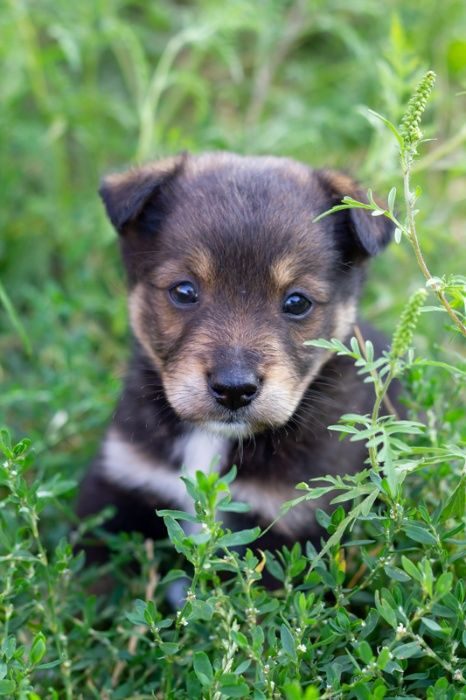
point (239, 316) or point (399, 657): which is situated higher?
point (239, 316)

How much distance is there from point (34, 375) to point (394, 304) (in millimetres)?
2128

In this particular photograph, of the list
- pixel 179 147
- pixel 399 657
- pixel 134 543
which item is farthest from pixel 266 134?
pixel 399 657

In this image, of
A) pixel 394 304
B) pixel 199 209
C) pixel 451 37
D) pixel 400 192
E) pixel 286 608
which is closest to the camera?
pixel 286 608

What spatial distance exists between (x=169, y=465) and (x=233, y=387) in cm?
79

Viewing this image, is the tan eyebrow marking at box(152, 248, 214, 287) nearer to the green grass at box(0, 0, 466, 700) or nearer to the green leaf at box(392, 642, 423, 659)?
the green grass at box(0, 0, 466, 700)

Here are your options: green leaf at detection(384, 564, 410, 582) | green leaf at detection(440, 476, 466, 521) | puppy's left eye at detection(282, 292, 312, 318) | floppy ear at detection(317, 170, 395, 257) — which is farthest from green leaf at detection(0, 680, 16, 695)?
floppy ear at detection(317, 170, 395, 257)

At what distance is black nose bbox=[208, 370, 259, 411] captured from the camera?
8.87 feet

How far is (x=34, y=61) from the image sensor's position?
5.09 m

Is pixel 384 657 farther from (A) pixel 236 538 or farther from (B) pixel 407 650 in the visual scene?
(A) pixel 236 538

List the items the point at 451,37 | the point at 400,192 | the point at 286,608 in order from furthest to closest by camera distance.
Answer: the point at 451,37 < the point at 400,192 < the point at 286,608

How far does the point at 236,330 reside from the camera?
2.85 meters

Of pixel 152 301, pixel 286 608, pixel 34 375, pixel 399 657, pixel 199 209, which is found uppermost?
pixel 199 209

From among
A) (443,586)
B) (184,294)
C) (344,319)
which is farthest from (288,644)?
(344,319)

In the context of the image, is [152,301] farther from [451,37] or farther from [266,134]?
[451,37]
